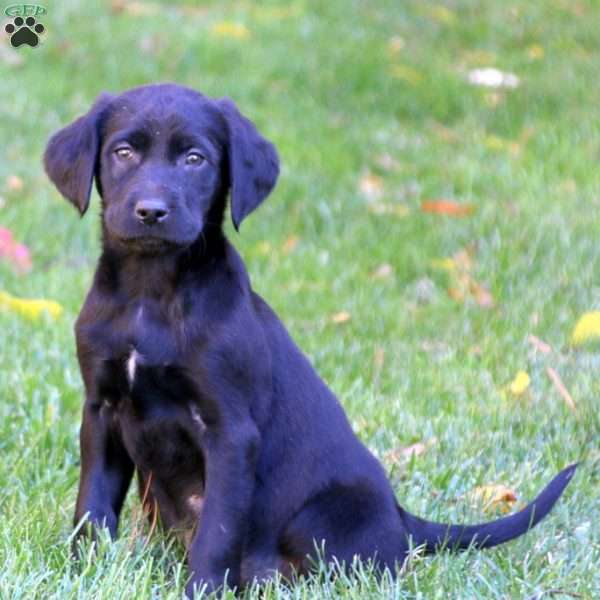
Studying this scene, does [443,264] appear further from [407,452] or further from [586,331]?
[407,452]

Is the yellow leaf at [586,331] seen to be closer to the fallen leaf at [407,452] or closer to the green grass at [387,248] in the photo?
the green grass at [387,248]

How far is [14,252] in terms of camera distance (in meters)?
6.12

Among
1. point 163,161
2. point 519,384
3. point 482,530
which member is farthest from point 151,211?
point 519,384

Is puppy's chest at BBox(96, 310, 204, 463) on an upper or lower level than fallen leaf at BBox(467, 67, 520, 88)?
upper

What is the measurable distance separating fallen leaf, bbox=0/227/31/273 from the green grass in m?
0.07

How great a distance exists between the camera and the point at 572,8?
11180mm

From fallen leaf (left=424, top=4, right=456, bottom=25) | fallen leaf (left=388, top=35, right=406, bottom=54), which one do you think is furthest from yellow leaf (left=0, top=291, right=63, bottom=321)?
fallen leaf (left=424, top=4, right=456, bottom=25)

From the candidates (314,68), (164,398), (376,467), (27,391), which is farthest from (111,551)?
(314,68)

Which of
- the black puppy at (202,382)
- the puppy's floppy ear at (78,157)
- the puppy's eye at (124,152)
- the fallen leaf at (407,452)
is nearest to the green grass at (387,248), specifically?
the fallen leaf at (407,452)

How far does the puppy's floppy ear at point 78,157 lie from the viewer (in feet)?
10.8

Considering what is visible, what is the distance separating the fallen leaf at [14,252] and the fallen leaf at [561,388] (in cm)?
249

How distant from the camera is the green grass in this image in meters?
3.47

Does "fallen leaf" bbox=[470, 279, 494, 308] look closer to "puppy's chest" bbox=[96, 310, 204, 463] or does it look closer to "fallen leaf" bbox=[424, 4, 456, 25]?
"puppy's chest" bbox=[96, 310, 204, 463]

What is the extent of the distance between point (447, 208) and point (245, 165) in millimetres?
3645
